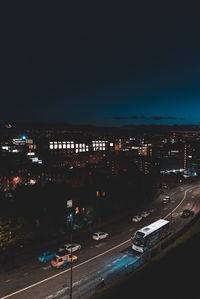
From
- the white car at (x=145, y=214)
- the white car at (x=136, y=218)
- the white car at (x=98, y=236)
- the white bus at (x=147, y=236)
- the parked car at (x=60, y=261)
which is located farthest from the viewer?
the white car at (x=145, y=214)

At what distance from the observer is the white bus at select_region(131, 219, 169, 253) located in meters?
19.1

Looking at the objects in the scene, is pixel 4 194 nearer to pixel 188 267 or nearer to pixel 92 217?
pixel 92 217

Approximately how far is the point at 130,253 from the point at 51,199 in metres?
13.3

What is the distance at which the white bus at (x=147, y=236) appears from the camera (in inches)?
752

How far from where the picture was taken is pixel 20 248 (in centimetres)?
2034

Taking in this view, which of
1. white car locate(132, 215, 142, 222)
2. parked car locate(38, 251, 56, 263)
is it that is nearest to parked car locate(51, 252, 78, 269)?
parked car locate(38, 251, 56, 263)

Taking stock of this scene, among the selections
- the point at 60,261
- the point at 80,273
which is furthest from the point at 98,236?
the point at 80,273

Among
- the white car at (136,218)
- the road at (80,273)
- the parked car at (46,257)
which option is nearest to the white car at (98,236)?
the road at (80,273)

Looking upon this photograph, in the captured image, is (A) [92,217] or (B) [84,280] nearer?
(B) [84,280]

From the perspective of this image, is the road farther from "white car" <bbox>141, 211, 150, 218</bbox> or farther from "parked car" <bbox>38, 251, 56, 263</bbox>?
"white car" <bbox>141, 211, 150, 218</bbox>

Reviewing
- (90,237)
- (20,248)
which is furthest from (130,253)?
(20,248)

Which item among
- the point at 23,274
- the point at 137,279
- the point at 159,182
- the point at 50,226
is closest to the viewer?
the point at 137,279

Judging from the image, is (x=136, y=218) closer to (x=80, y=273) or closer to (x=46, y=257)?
(x=80, y=273)

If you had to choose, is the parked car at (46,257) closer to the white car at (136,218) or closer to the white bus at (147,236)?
the white bus at (147,236)
